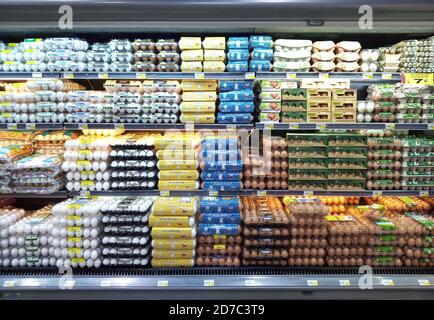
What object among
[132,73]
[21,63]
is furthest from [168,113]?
[21,63]

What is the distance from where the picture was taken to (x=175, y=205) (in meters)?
2.71

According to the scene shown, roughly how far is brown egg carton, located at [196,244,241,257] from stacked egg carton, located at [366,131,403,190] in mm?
1359

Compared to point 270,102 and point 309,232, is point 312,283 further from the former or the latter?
point 270,102

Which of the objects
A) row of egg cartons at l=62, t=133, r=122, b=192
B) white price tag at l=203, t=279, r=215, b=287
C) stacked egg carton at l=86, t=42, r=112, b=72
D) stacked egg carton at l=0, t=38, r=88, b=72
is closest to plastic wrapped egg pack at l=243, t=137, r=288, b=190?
white price tag at l=203, t=279, r=215, b=287

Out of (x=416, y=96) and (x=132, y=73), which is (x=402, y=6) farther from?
(x=132, y=73)

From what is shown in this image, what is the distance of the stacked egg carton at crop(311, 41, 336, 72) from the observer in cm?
270

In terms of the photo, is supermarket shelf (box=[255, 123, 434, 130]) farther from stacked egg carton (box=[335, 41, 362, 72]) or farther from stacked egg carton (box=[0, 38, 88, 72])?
stacked egg carton (box=[0, 38, 88, 72])

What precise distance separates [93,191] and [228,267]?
1.40 metres

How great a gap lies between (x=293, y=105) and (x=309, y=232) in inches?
45.7

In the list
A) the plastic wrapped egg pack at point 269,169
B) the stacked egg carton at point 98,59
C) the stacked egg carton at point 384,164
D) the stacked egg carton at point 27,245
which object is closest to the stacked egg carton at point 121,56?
the stacked egg carton at point 98,59

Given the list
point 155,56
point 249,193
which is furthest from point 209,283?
point 155,56

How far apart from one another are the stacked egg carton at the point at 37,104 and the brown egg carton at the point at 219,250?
1.74 metres
